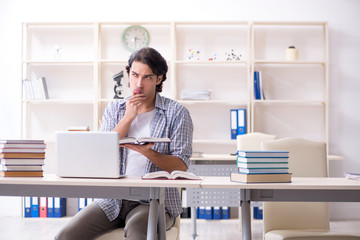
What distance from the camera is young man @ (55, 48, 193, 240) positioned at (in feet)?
7.00

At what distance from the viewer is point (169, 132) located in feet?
7.83

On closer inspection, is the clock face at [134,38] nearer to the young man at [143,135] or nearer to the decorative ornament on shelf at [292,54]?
the decorative ornament on shelf at [292,54]

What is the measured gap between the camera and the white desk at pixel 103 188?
1908 mm

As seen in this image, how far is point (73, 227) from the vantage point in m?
2.06

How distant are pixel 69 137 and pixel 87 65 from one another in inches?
134

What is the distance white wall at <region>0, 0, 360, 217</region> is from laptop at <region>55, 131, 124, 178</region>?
3472mm

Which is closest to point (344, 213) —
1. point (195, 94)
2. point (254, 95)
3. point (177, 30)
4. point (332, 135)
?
point (332, 135)

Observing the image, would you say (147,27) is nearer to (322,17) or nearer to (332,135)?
(322,17)

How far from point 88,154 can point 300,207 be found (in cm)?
115

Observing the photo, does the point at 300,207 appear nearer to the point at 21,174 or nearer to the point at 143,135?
the point at 143,135

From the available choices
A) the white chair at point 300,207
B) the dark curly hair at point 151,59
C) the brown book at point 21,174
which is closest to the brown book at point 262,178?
the white chair at point 300,207

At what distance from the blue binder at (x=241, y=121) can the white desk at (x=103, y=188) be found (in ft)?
10.0

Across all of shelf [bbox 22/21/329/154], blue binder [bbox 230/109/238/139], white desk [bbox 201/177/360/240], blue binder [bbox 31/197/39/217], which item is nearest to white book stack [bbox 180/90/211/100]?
shelf [bbox 22/21/329/154]

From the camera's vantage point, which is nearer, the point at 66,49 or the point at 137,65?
the point at 137,65
